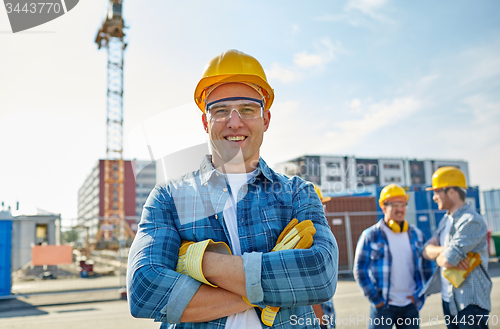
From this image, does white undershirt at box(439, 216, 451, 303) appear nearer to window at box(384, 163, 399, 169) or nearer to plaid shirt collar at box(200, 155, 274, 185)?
plaid shirt collar at box(200, 155, 274, 185)

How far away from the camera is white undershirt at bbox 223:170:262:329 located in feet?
5.04

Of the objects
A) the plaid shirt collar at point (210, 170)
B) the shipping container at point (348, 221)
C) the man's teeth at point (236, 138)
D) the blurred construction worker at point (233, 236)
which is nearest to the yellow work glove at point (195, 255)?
the blurred construction worker at point (233, 236)

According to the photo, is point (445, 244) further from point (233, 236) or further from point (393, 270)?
point (233, 236)

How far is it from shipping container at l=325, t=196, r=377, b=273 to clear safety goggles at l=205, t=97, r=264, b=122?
37.6 ft

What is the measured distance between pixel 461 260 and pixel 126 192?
89107mm

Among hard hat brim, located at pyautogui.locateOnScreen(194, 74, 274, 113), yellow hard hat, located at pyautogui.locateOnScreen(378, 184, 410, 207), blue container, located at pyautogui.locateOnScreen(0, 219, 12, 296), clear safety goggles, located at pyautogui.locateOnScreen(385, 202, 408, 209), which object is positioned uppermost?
hard hat brim, located at pyautogui.locateOnScreen(194, 74, 274, 113)

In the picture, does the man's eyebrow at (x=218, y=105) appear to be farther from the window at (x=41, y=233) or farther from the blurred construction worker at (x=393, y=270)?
the window at (x=41, y=233)

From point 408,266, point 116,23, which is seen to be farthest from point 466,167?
point 408,266

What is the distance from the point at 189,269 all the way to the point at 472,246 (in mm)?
3274

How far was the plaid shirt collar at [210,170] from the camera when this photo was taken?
1.75 m

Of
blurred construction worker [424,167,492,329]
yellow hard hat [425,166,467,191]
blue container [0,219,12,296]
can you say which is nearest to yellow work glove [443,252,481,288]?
blurred construction worker [424,167,492,329]

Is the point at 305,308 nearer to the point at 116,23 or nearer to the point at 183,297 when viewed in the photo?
the point at 183,297

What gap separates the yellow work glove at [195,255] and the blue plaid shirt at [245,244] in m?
0.03

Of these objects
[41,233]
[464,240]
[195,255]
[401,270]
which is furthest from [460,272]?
[41,233]
